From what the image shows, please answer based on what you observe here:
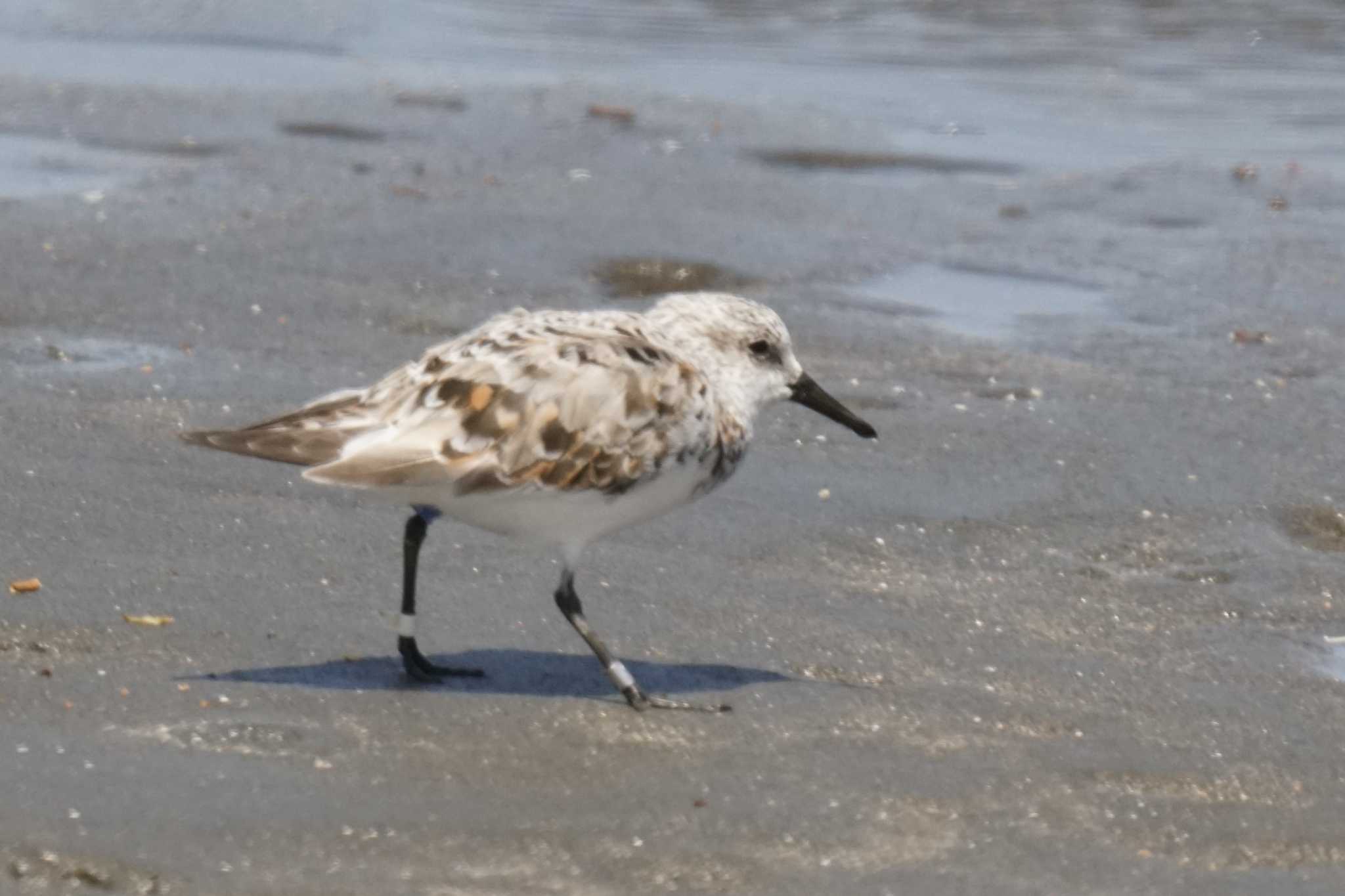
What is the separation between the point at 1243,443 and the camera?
25.4 ft

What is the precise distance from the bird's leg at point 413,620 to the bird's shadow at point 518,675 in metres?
0.03

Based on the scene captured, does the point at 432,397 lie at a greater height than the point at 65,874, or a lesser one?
greater

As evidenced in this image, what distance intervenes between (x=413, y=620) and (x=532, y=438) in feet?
1.95

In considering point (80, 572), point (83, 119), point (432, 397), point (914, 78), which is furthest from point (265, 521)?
point (914, 78)

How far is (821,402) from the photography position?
19.8ft

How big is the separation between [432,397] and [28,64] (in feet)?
32.1

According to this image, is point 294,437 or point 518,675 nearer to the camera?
point 294,437

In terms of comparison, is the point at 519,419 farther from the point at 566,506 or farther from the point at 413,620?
the point at 413,620

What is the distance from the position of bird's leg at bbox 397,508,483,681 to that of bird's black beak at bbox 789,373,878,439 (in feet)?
3.85

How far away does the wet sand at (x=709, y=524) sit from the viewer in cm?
450

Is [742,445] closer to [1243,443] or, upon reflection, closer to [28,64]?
[1243,443]

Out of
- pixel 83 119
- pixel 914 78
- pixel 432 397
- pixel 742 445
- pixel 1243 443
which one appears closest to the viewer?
pixel 432 397

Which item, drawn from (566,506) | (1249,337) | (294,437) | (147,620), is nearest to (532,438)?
(566,506)

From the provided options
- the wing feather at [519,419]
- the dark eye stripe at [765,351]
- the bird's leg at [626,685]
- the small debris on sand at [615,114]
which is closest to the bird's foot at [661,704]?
the bird's leg at [626,685]
